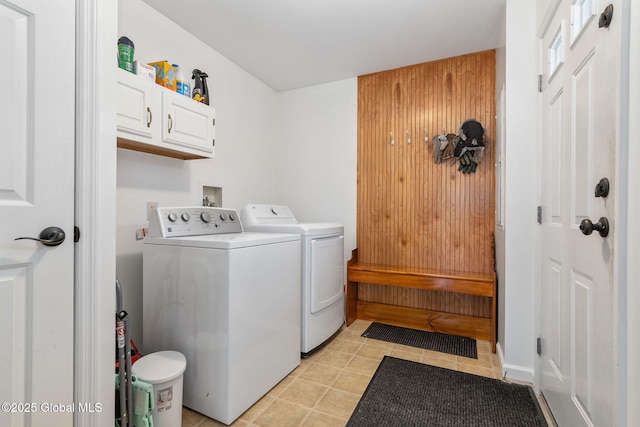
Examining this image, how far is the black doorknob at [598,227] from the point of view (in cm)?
96

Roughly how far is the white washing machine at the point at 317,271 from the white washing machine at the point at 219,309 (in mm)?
229

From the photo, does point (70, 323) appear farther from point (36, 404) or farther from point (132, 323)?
point (132, 323)

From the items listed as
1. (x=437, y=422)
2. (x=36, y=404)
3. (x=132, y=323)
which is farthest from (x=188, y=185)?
(x=437, y=422)

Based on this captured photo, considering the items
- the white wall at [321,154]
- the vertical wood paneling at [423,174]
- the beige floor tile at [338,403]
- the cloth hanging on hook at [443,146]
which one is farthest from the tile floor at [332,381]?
the cloth hanging on hook at [443,146]

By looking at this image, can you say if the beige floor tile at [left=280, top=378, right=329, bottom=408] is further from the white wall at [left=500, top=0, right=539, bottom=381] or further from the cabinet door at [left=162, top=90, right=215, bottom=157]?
the cabinet door at [left=162, top=90, right=215, bottom=157]

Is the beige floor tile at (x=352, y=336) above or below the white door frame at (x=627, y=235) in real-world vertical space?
below

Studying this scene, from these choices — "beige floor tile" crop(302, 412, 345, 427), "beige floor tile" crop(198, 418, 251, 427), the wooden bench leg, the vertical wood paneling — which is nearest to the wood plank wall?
the vertical wood paneling

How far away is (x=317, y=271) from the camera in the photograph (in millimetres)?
2189

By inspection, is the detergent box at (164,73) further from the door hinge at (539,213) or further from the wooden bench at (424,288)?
the door hinge at (539,213)

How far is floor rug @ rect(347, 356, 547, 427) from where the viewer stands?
1.50 metres

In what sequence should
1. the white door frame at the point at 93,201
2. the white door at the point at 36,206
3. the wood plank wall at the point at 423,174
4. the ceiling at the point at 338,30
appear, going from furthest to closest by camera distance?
the wood plank wall at the point at 423,174 < the ceiling at the point at 338,30 < the white door frame at the point at 93,201 < the white door at the point at 36,206

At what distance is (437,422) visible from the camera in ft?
4.91

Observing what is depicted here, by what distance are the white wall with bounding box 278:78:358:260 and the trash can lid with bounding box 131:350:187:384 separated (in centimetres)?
203

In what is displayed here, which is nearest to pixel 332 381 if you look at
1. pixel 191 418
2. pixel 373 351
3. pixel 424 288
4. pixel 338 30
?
pixel 373 351
